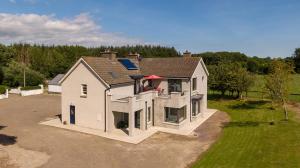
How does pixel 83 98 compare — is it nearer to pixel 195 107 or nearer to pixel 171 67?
pixel 171 67

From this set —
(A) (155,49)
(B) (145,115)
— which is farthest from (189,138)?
(A) (155,49)

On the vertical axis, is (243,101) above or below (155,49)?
below

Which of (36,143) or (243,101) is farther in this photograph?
(243,101)

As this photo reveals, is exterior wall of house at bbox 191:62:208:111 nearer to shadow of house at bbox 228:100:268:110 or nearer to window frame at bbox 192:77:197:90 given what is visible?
window frame at bbox 192:77:197:90

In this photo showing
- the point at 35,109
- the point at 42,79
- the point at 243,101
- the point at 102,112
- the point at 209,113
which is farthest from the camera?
the point at 42,79

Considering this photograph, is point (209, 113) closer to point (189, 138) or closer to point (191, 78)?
point (191, 78)

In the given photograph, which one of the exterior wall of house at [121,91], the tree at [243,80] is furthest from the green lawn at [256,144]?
the exterior wall of house at [121,91]

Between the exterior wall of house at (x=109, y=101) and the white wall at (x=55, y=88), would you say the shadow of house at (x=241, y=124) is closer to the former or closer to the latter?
the exterior wall of house at (x=109, y=101)

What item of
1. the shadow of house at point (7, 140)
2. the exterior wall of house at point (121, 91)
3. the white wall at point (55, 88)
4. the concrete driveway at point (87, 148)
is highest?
the exterior wall of house at point (121, 91)
